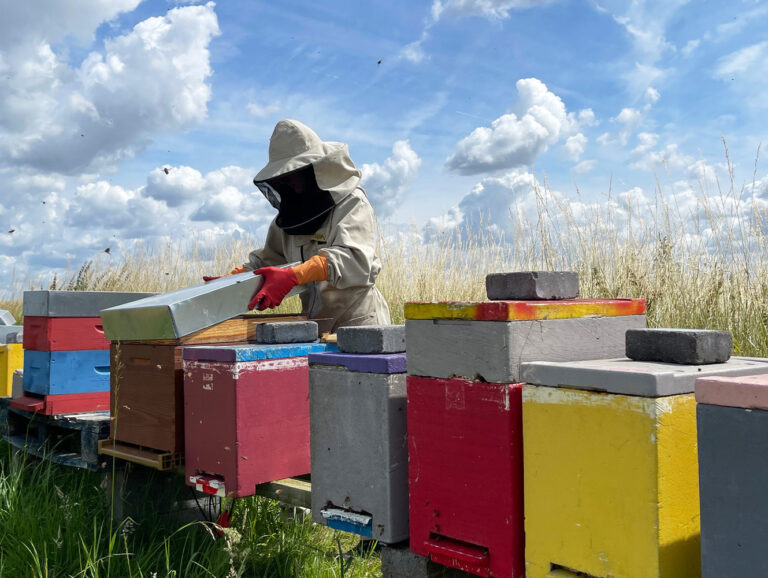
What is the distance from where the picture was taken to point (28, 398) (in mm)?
3340

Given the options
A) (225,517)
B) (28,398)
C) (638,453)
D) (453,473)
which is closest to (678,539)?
(638,453)

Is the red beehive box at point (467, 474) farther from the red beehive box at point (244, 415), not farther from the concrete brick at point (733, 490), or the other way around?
the red beehive box at point (244, 415)

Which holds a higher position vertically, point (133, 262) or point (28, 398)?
point (133, 262)

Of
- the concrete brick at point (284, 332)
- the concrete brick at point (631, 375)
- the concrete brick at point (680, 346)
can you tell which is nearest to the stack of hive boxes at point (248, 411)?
the concrete brick at point (284, 332)

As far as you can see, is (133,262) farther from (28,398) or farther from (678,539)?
(678,539)

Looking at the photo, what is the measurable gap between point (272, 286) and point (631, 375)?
1752mm

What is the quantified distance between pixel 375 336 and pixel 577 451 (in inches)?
26.0

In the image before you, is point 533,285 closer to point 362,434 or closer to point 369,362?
point 369,362

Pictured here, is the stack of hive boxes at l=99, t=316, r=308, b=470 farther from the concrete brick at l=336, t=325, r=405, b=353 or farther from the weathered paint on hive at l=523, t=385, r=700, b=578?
the weathered paint on hive at l=523, t=385, r=700, b=578

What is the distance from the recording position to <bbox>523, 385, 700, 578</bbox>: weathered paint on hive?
1152mm

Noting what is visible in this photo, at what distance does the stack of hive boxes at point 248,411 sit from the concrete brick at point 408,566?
1.99 feet

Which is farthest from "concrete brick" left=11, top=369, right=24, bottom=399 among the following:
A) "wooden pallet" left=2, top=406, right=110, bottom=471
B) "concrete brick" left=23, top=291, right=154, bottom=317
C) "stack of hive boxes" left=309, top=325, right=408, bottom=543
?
"stack of hive boxes" left=309, top=325, right=408, bottom=543

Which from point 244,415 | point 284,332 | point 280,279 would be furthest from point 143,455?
point 280,279

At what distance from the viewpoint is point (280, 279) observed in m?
2.68
